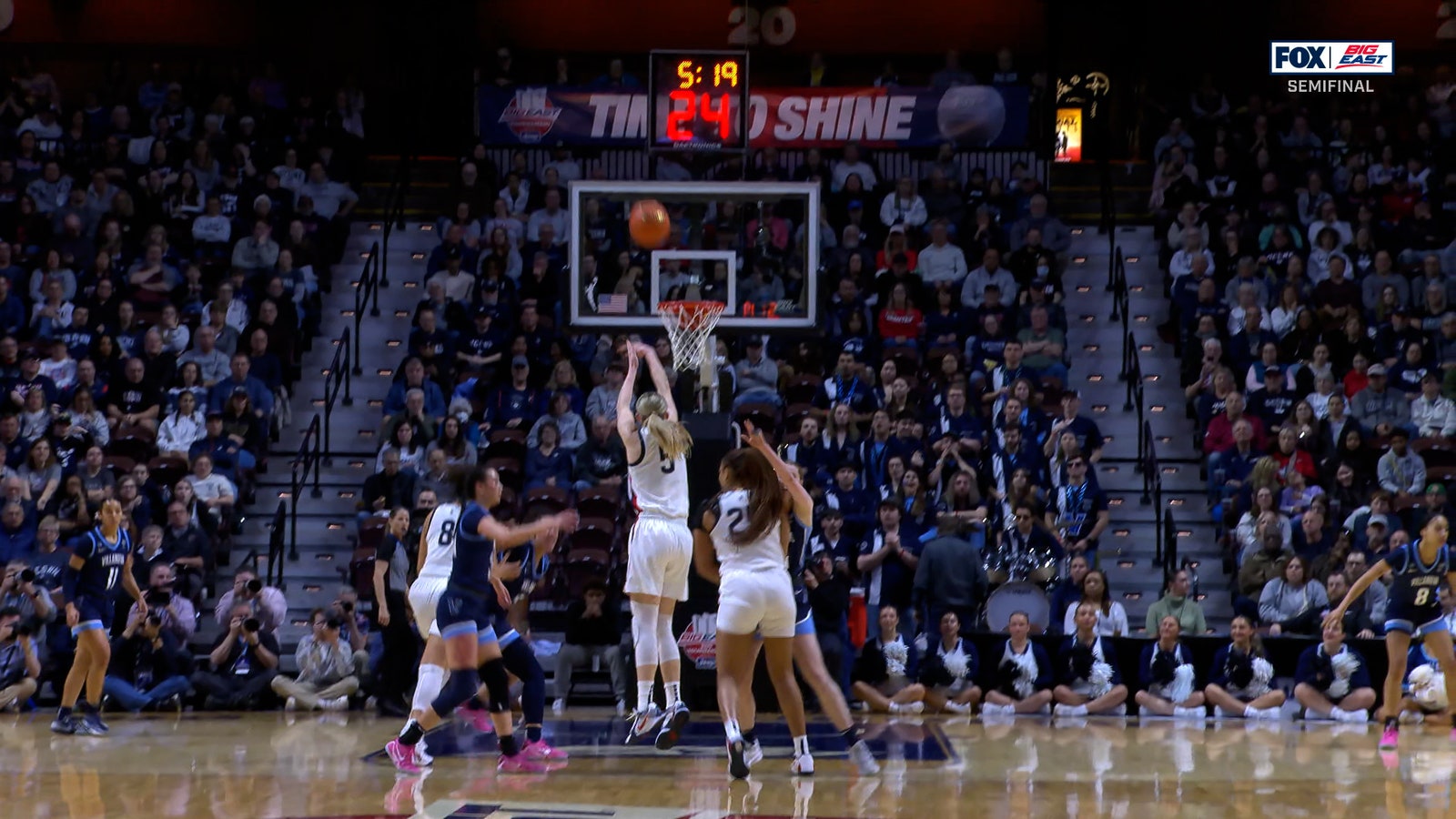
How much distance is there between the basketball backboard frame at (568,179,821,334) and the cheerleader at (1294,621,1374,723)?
5320 millimetres

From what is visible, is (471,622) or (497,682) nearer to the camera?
(471,622)

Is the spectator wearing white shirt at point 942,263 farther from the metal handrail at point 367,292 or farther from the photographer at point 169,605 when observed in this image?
the photographer at point 169,605

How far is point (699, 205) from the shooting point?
15070mm

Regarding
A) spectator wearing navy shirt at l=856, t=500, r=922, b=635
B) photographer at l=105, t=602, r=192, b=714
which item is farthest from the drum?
photographer at l=105, t=602, r=192, b=714

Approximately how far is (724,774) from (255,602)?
7035 mm

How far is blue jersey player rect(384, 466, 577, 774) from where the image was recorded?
34.0 ft

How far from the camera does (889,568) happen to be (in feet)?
53.9

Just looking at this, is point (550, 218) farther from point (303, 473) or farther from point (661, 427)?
point (661, 427)

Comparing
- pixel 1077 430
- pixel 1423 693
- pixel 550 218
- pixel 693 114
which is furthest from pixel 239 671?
pixel 1423 693

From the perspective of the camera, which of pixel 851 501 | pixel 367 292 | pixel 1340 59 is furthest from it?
pixel 1340 59

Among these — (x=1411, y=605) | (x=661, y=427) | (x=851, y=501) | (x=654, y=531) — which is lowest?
(x=1411, y=605)

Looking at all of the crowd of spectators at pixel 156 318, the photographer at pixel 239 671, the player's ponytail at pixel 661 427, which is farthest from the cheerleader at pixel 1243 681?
the crowd of spectators at pixel 156 318

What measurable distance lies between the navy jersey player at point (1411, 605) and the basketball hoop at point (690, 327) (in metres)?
5.33

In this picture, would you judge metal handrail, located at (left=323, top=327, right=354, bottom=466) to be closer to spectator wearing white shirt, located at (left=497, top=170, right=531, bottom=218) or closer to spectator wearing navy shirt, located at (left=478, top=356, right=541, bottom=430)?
spectator wearing navy shirt, located at (left=478, top=356, right=541, bottom=430)
